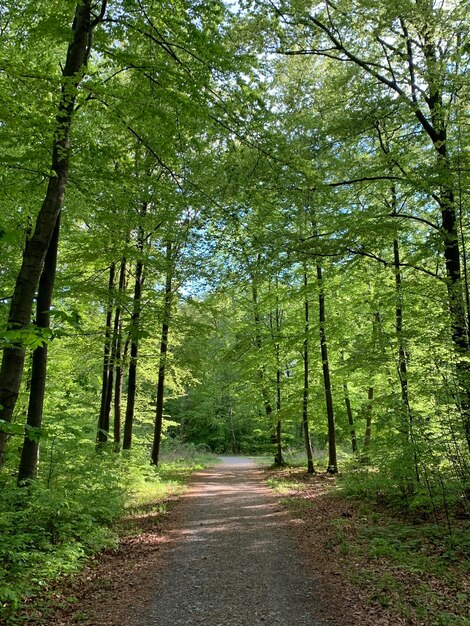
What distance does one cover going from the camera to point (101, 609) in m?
4.79

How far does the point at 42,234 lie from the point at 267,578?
18.3 feet

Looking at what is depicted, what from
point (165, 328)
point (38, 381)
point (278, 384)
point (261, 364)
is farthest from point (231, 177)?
point (278, 384)

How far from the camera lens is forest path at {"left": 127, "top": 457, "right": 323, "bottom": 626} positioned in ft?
15.4

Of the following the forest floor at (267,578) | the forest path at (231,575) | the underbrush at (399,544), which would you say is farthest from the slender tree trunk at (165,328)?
the underbrush at (399,544)

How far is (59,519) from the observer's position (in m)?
6.59

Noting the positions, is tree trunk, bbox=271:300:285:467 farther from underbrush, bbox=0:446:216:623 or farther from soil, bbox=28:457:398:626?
soil, bbox=28:457:398:626

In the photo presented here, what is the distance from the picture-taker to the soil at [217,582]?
181 inches

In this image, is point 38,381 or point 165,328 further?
point 165,328

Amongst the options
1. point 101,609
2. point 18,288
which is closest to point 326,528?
point 101,609

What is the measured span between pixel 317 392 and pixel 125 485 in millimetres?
8762

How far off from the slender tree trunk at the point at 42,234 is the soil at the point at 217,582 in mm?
2309

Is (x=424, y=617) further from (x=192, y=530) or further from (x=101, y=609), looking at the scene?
(x=192, y=530)

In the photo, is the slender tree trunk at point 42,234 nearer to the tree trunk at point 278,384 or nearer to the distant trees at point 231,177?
the distant trees at point 231,177

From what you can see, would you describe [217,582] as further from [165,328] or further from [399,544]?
[165,328]
